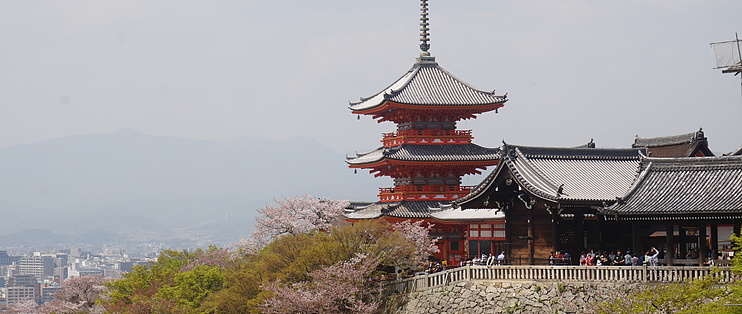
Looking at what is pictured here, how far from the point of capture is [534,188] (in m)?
38.9

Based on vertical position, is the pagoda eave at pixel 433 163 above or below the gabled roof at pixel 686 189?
above

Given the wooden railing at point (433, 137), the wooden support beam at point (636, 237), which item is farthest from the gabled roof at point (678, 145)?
the wooden support beam at point (636, 237)

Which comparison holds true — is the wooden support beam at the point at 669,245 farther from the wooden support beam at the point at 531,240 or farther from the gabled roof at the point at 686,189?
the wooden support beam at the point at 531,240

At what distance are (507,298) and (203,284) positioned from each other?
66.2 feet

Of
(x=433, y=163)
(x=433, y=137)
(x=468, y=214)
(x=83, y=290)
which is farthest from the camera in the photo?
(x=83, y=290)

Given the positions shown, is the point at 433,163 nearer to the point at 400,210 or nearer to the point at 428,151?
the point at 428,151

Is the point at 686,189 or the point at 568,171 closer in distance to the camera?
the point at 686,189

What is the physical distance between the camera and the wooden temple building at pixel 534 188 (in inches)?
1425

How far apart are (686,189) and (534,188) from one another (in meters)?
5.56

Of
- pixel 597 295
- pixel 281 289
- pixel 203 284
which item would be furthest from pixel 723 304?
pixel 203 284

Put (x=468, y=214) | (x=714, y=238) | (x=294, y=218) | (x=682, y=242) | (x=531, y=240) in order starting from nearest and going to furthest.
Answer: (x=714, y=238) → (x=682, y=242) → (x=531, y=240) → (x=468, y=214) → (x=294, y=218)

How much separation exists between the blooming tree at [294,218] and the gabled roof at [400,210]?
1.97 meters

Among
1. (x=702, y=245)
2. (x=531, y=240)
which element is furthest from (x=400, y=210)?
(x=702, y=245)

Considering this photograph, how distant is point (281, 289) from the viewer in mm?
40938
